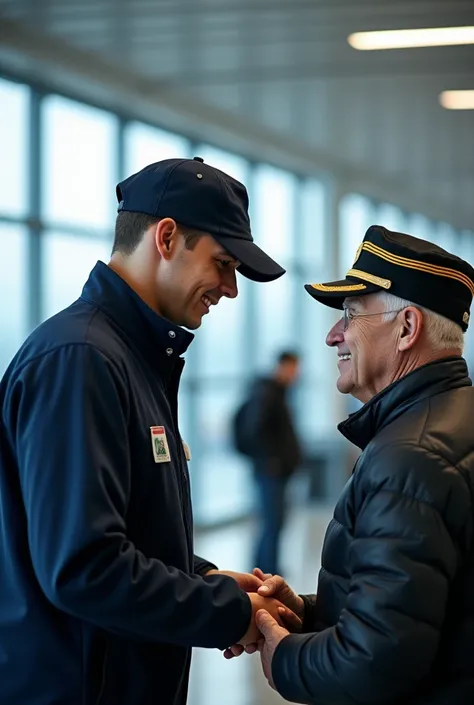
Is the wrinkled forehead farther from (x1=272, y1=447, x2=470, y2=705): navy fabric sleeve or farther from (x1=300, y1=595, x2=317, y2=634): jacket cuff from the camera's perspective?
(x1=300, y1=595, x2=317, y2=634): jacket cuff

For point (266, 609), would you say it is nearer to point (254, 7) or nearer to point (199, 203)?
point (199, 203)

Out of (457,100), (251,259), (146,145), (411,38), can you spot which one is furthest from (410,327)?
(146,145)

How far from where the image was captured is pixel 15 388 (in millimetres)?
1959

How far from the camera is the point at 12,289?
25.9ft

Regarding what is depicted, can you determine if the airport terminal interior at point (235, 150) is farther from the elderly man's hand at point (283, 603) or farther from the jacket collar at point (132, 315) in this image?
the jacket collar at point (132, 315)

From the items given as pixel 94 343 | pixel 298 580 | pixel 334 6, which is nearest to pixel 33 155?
pixel 334 6

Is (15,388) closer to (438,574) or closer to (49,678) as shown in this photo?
(49,678)

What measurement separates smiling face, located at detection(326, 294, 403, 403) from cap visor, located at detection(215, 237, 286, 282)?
0.18 m

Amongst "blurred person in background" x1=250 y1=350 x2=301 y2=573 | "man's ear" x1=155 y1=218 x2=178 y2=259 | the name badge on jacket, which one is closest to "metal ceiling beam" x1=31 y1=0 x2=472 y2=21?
"blurred person in background" x1=250 y1=350 x2=301 y2=573

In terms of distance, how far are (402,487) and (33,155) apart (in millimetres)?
6746

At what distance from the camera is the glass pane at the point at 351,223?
556 inches

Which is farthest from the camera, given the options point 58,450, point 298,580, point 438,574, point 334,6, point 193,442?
point 193,442

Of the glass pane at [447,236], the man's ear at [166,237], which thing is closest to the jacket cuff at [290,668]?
the man's ear at [166,237]

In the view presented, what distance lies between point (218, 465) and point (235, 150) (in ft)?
11.4
